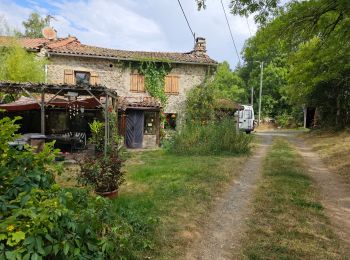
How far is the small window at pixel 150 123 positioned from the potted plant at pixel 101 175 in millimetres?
11180

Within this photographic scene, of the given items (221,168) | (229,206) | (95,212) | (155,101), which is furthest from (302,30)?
(155,101)

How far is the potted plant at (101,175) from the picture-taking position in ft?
20.0

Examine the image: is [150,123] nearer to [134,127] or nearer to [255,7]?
[134,127]

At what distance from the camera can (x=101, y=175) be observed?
20.0 ft

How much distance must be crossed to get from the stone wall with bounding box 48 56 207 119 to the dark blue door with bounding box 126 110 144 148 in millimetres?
2232

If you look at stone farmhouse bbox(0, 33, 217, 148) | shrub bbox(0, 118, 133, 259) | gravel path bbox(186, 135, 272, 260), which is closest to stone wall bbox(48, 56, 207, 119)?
stone farmhouse bbox(0, 33, 217, 148)

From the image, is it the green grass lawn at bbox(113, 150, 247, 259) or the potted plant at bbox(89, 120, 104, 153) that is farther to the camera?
the potted plant at bbox(89, 120, 104, 153)

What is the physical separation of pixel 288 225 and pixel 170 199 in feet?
7.67

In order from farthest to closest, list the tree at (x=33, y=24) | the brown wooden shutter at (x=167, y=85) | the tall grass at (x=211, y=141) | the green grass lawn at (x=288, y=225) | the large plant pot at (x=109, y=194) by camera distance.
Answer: the tree at (x=33, y=24) → the brown wooden shutter at (x=167, y=85) → the tall grass at (x=211, y=141) → the large plant pot at (x=109, y=194) → the green grass lawn at (x=288, y=225)

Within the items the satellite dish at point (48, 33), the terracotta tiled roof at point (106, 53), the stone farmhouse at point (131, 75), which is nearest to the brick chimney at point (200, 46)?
the stone farmhouse at point (131, 75)

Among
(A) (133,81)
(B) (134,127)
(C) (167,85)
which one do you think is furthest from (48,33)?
(B) (134,127)

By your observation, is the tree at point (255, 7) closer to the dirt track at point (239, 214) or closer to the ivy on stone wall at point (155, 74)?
the dirt track at point (239, 214)

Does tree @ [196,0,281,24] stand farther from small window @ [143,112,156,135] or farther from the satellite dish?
the satellite dish

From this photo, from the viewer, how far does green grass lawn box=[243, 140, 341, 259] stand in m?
4.14
